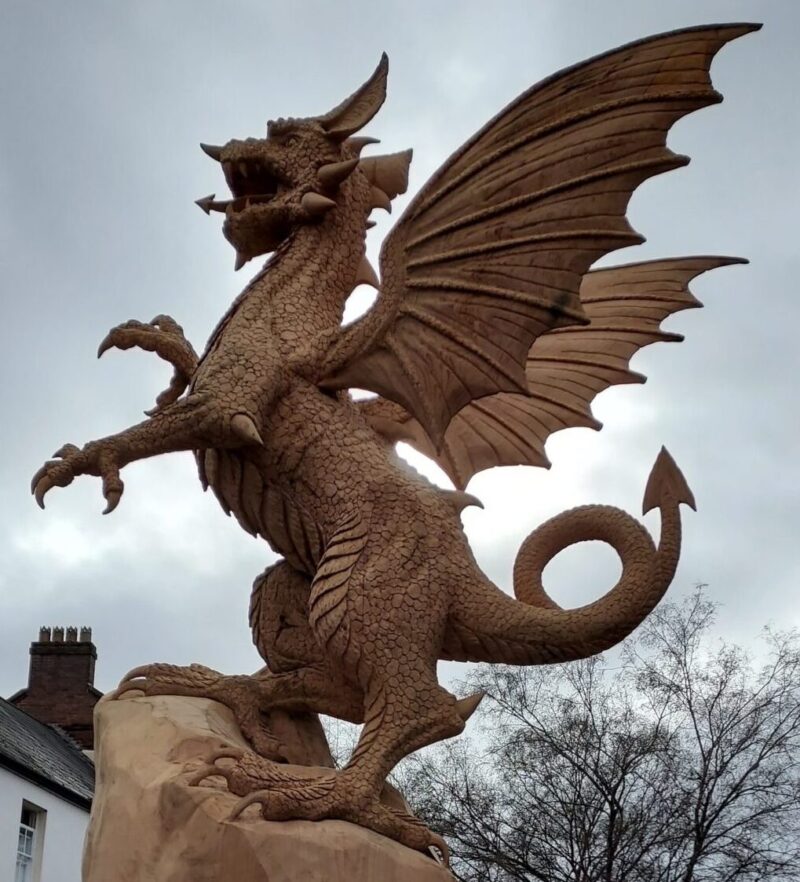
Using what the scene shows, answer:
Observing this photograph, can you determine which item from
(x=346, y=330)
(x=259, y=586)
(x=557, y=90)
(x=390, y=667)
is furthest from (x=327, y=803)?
(x=557, y=90)

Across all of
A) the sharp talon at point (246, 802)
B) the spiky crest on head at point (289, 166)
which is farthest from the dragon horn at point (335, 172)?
the sharp talon at point (246, 802)

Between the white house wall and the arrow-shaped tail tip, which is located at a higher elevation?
the white house wall

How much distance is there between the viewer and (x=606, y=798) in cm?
970

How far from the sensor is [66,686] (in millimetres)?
16422

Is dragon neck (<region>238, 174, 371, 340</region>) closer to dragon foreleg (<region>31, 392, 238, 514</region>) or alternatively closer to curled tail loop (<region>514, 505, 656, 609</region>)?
dragon foreleg (<region>31, 392, 238, 514</region>)

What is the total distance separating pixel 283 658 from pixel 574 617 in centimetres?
95

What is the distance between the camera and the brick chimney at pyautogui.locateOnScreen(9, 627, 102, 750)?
16.3 m

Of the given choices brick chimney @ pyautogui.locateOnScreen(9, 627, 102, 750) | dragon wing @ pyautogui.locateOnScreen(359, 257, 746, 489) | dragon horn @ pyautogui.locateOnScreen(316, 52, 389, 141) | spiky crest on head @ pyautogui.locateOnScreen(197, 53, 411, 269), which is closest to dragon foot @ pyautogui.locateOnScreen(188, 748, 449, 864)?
dragon wing @ pyautogui.locateOnScreen(359, 257, 746, 489)

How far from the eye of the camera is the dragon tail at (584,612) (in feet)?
11.0

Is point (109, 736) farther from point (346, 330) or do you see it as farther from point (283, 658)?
point (346, 330)

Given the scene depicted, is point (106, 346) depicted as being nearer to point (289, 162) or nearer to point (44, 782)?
point (289, 162)

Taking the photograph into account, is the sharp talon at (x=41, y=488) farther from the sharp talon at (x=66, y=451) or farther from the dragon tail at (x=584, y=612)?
the dragon tail at (x=584, y=612)

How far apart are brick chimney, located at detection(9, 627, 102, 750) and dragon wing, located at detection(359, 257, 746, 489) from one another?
13398 mm

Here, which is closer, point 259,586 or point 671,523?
point 671,523
